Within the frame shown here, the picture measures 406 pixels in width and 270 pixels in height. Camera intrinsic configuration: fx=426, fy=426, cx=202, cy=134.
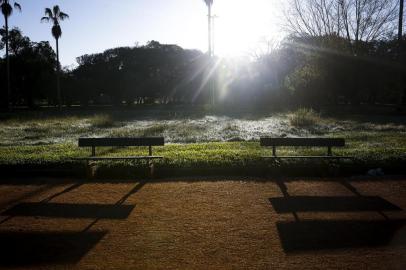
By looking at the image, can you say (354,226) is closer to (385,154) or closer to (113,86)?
(385,154)

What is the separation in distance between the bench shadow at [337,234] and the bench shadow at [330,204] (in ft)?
2.22

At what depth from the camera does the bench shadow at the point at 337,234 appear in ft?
17.7

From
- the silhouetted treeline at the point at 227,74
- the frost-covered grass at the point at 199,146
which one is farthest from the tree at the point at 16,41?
the frost-covered grass at the point at 199,146

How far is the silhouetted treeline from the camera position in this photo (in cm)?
4053

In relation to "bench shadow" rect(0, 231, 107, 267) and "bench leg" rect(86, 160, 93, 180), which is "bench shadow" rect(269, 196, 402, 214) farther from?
"bench leg" rect(86, 160, 93, 180)

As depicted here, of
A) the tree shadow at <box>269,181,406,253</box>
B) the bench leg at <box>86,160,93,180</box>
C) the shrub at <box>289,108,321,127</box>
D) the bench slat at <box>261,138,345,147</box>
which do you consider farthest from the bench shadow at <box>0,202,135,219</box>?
the shrub at <box>289,108,321,127</box>

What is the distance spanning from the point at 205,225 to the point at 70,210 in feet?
7.85

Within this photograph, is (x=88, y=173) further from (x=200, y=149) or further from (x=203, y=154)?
(x=200, y=149)

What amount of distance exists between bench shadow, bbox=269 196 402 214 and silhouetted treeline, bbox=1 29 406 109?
1224 inches

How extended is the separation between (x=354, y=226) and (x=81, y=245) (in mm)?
3802

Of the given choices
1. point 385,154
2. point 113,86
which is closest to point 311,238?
point 385,154

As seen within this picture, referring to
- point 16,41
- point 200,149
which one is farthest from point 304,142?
point 16,41

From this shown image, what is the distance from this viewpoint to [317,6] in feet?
128

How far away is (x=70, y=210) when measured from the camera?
23.4ft
